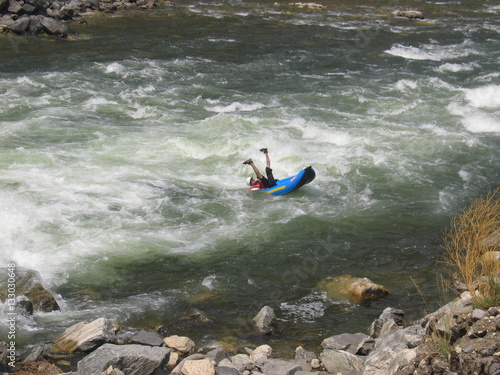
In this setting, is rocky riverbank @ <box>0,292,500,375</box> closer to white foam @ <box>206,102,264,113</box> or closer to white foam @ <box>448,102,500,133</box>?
white foam @ <box>206,102,264,113</box>

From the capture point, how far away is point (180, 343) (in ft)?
24.2

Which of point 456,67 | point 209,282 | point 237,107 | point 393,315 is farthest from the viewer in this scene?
point 456,67

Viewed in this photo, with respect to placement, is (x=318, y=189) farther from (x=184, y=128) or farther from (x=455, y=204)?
(x=184, y=128)

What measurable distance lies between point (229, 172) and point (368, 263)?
4389mm

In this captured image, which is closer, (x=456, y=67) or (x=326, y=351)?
(x=326, y=351)

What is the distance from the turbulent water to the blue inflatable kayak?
0.63 ft

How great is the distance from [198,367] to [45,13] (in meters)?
23.9

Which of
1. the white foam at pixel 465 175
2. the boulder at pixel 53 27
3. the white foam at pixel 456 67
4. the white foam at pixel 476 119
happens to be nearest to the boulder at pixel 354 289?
the white foam at pixel 465 175

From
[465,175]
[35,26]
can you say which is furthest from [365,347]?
[35,26]

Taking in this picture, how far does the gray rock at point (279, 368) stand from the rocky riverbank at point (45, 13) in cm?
2097

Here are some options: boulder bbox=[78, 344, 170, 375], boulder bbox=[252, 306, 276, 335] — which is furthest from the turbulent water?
boulder bbox=[78, 344, 170, 375]

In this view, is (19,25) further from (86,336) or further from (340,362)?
(340,362)

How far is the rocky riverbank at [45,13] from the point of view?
80.5 feet

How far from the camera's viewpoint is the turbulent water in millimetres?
8906
